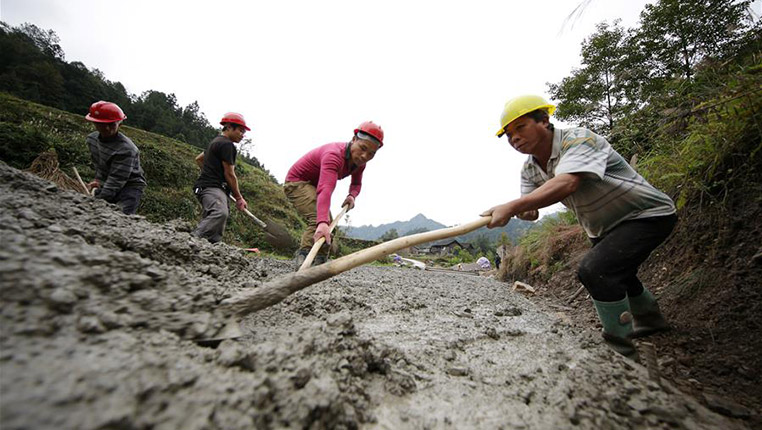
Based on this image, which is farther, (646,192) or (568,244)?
(568,244)

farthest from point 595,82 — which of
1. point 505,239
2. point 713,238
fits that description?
point 713,238

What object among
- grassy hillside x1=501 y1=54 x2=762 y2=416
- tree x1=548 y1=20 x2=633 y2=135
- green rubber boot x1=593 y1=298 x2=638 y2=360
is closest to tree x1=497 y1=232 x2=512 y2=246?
tree x1=548 y1=20 x2=633 y2=135

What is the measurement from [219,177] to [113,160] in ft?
3.71

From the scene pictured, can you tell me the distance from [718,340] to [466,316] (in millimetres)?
1435

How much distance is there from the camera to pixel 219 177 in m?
3.53

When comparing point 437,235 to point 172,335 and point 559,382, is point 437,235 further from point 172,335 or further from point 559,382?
point 172,335

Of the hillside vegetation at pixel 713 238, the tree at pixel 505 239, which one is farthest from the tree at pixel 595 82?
the hillside vegetation at pixel 713 238

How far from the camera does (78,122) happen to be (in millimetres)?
17031

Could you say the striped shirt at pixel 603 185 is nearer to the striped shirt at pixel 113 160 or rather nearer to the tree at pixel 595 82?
the striped shirt at pixel 113 160

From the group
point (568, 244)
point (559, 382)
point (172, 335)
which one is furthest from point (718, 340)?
point (568, 244)

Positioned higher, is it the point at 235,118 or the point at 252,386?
the point at 235,118

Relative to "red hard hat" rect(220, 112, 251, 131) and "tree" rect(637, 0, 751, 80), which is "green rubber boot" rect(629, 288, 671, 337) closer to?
"red hard hat" rect(220, 112, 251, 131)

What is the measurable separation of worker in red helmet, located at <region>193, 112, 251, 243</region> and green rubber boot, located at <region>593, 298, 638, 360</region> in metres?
3.50

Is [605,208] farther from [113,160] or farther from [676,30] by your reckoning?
[676,30]
